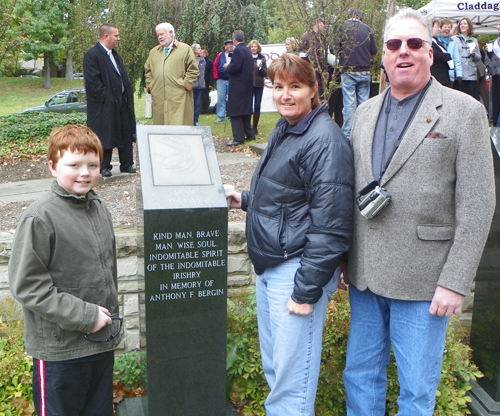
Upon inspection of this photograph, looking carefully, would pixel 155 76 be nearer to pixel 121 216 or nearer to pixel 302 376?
pixel 121 216

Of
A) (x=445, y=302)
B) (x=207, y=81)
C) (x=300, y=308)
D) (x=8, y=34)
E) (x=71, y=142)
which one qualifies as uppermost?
(x=8, y=34)

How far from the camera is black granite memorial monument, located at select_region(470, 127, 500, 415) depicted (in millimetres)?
3166

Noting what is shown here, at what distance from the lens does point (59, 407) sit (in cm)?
248

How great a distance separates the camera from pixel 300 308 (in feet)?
7.65

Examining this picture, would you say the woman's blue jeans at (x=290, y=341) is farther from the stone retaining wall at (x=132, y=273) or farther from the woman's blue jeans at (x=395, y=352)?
the stone retaining wall at (x=132, y=273)

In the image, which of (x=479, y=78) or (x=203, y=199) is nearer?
(x=203, y=199)

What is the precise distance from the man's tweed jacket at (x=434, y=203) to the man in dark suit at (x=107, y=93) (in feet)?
15.8

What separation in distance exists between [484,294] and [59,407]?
8.36 feet

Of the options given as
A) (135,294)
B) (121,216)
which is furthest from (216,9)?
(135,294)

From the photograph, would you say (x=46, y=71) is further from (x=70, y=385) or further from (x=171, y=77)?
(x=70, y=385)

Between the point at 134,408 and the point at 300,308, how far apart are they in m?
1.54

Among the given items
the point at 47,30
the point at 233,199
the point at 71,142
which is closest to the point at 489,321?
the point at 233,199

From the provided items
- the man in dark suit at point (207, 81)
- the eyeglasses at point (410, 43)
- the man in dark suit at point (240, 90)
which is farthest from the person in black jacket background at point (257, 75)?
the eyeglasses at point (410, 43)

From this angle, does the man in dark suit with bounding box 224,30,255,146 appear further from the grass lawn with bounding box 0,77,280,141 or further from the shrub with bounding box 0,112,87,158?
the shrub with bounding box 0,112,87,158
